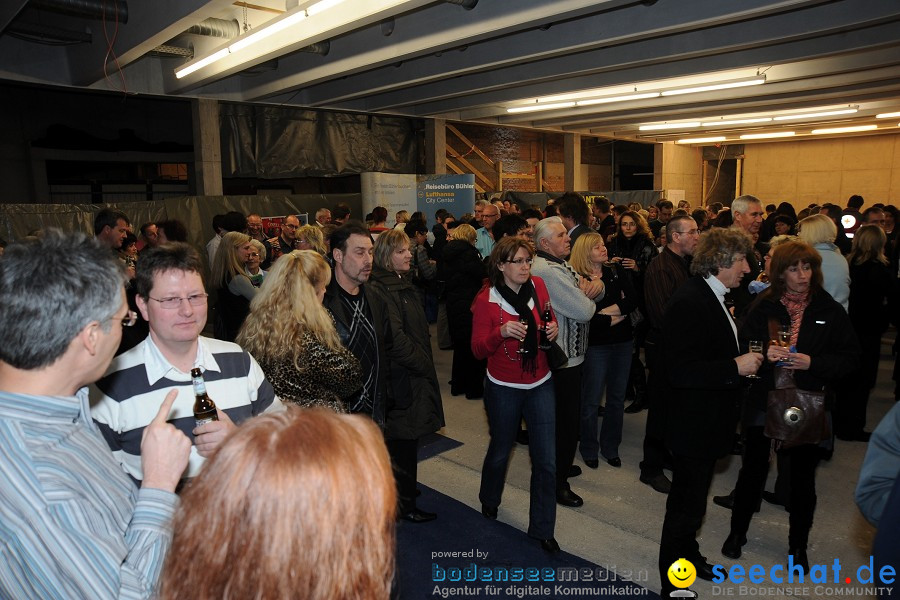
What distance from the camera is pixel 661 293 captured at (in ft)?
13.9

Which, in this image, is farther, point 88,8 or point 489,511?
point 88,8

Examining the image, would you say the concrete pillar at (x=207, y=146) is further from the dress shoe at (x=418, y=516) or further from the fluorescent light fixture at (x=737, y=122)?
the fluorescent light fixture at (x=737, y=122)

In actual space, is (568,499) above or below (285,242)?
below

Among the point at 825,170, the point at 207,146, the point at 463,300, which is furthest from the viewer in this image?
the point at 825,170

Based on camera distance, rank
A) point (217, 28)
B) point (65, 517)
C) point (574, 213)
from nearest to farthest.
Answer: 1. point (65, 517)
2. point (574, 213)
3. point (217, 28)

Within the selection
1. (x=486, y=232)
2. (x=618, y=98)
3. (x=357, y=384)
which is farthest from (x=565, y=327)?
(x=618, y=98)

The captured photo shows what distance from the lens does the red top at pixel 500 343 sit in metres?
3.37

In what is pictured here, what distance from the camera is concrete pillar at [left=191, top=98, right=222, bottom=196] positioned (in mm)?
9828

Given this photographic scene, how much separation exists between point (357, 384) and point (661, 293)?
2526mm

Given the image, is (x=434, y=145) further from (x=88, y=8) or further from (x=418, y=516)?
(x=418, y=516)

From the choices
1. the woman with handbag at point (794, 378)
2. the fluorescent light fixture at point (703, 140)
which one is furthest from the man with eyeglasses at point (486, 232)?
the fluorescent light fixture at point (703, 140)

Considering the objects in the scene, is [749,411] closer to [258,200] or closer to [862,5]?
[862,5]

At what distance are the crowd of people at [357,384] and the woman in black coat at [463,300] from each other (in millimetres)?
29

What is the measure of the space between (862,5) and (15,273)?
7454mm
